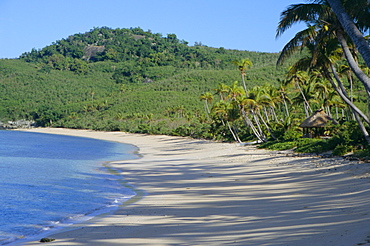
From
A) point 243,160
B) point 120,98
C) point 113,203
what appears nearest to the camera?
point 113,203

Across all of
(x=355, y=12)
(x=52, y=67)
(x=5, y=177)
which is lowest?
(x=5, y=177)

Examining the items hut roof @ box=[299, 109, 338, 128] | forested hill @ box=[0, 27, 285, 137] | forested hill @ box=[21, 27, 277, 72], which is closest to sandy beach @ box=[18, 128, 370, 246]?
hut roof @ box=[299, 109, 338, 128]

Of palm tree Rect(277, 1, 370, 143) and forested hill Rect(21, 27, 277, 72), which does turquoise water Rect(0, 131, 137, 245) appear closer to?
palm tree Rect(277, 1, 370, 143)

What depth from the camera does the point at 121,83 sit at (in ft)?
470

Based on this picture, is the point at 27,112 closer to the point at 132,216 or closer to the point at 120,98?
the point at 120,98

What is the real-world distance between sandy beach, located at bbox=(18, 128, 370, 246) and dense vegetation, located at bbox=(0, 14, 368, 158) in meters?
5.54

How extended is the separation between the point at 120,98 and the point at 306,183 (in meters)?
100

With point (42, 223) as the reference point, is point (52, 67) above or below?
above

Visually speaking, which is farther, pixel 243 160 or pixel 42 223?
pixel 243 160

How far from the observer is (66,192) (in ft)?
46.0

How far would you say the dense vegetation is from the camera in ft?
118

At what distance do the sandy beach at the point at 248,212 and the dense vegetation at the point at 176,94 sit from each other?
5543mm

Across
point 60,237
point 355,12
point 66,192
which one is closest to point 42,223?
point 60,237

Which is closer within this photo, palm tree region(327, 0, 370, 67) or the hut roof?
palm tree region(327, 0, 370, 67)
